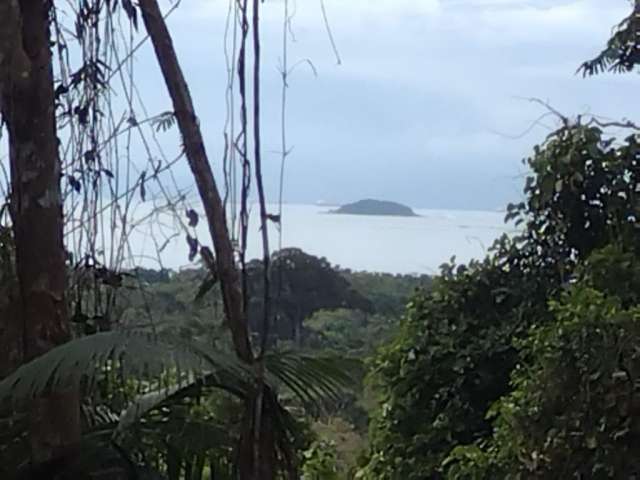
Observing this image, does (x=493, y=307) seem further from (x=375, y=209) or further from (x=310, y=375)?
(x=310, y=375)

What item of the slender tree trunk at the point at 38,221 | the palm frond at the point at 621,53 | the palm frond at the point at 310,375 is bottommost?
the palm frond at the point at 310,375

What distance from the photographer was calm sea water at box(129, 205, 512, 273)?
7.80 feet

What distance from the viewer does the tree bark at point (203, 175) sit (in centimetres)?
133

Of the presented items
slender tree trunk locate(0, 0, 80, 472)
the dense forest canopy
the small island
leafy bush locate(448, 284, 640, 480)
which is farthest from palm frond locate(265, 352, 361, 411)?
the small island

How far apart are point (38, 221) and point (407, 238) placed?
1.35 meters

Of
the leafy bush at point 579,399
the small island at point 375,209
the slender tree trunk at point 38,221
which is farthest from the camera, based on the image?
the small island at point 375,209

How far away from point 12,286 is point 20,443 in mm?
255

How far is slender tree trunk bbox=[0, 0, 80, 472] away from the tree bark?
15 cm

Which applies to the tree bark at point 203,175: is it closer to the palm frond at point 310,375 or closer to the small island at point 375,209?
the palm frond at point 310,375

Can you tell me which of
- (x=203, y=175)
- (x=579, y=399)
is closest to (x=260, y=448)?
(x=203, y=175)

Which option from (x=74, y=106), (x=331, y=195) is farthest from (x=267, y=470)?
(x=331, y=195)

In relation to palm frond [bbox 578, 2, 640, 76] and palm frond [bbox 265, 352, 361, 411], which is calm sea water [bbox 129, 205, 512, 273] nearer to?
palm frond [bbox 578, 2, 640, 76]

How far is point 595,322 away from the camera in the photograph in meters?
1.97

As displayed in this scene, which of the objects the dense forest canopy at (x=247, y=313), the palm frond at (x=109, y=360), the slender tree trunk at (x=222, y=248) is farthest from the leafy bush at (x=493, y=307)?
the palm frond at (x=109, y=360)
